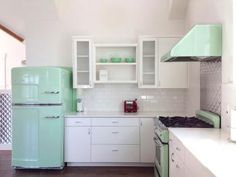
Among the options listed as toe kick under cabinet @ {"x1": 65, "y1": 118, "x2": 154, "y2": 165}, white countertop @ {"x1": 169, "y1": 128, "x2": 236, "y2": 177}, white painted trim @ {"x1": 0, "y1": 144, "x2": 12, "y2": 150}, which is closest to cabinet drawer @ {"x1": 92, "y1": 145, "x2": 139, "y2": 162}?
toe kick under cabinet @ {"x1": 65, "y1": 118, "x2": 154, "y2": 165}

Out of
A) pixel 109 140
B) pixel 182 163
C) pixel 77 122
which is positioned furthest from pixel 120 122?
pixel 182 163

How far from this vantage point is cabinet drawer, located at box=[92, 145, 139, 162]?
15.4 feet

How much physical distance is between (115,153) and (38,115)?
53.4 inches

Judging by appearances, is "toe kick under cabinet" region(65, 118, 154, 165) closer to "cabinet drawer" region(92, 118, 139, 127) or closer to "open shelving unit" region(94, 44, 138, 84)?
"cabinet drawer" region(92, 118, 139, 127)

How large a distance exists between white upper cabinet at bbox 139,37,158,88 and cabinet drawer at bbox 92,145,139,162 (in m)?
1.08

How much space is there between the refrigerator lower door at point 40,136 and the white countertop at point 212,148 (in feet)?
6.87

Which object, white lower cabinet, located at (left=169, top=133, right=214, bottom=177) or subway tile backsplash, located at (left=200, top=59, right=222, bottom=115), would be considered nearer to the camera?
white lower cabinet, located at (left=169, top=133, right=214, bottom=177)

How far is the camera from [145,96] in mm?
5328

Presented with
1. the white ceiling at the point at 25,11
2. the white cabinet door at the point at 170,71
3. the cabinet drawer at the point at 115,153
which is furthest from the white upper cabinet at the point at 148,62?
the white ceiling at the point at 25,11

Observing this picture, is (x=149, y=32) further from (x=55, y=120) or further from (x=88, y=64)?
(x=55, y=120)

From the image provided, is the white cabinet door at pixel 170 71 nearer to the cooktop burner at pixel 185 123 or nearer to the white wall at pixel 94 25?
the white wall at pixel 94 25

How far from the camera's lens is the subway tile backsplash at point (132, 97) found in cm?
529

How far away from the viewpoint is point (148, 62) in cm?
515

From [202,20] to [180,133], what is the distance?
6.03 feet
